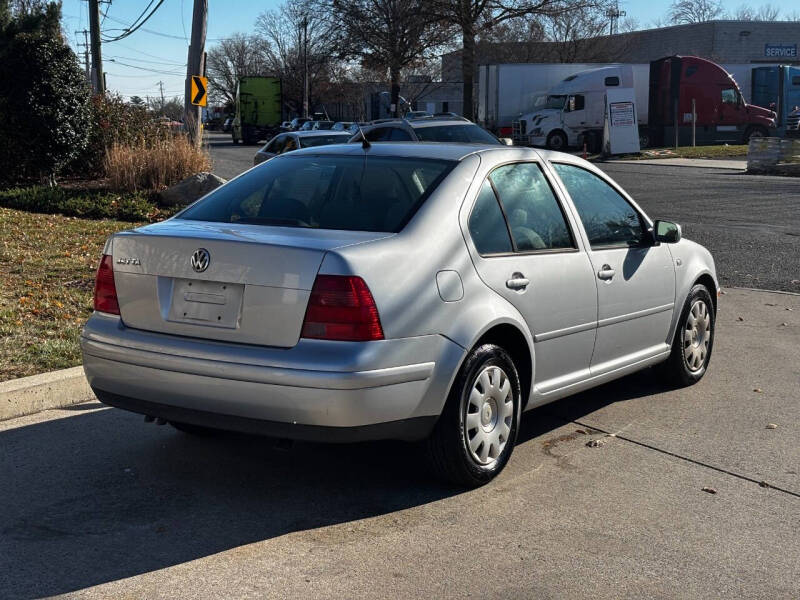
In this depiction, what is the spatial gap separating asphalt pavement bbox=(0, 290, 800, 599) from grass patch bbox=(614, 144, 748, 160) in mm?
33837

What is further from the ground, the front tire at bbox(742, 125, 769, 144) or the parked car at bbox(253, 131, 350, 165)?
the front tire at bbox(742, 125, 769, 144)

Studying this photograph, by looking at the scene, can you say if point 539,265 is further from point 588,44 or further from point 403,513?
point 588,44

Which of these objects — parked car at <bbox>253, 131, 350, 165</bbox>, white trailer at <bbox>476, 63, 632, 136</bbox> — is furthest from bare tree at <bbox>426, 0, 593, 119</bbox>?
parked car at <bbox>253, 131, 350, 165</bbox>

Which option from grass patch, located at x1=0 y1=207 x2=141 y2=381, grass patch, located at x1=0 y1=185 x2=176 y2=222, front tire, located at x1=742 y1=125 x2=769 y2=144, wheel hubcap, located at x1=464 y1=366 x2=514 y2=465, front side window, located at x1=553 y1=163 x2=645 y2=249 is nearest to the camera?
wheel hubcap, located at x1=464 y1=366 x2=514 y2=465

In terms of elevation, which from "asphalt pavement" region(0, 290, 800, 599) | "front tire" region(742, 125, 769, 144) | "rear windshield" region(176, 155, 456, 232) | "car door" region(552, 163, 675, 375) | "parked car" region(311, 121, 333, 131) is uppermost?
"parked car" region(311, 121, 333, 131)

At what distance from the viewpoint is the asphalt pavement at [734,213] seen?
1202cm

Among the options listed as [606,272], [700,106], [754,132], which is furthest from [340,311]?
[754,132]

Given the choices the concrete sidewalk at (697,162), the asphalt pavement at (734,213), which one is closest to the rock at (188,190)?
the asphalt pavement at (734,213)

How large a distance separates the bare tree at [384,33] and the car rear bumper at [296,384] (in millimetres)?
43969

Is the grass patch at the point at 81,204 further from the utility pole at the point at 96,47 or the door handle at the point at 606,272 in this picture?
the utility pole at the point at 96,47

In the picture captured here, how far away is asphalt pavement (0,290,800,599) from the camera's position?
3.76m

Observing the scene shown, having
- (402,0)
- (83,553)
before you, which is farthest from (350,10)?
(83,553)

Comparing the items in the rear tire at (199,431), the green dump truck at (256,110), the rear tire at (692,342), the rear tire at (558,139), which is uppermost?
the green dump truck at (256,110)

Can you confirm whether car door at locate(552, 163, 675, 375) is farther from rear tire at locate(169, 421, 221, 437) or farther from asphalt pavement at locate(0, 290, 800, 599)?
rear tire at locate(169, 421, 221, 437)
